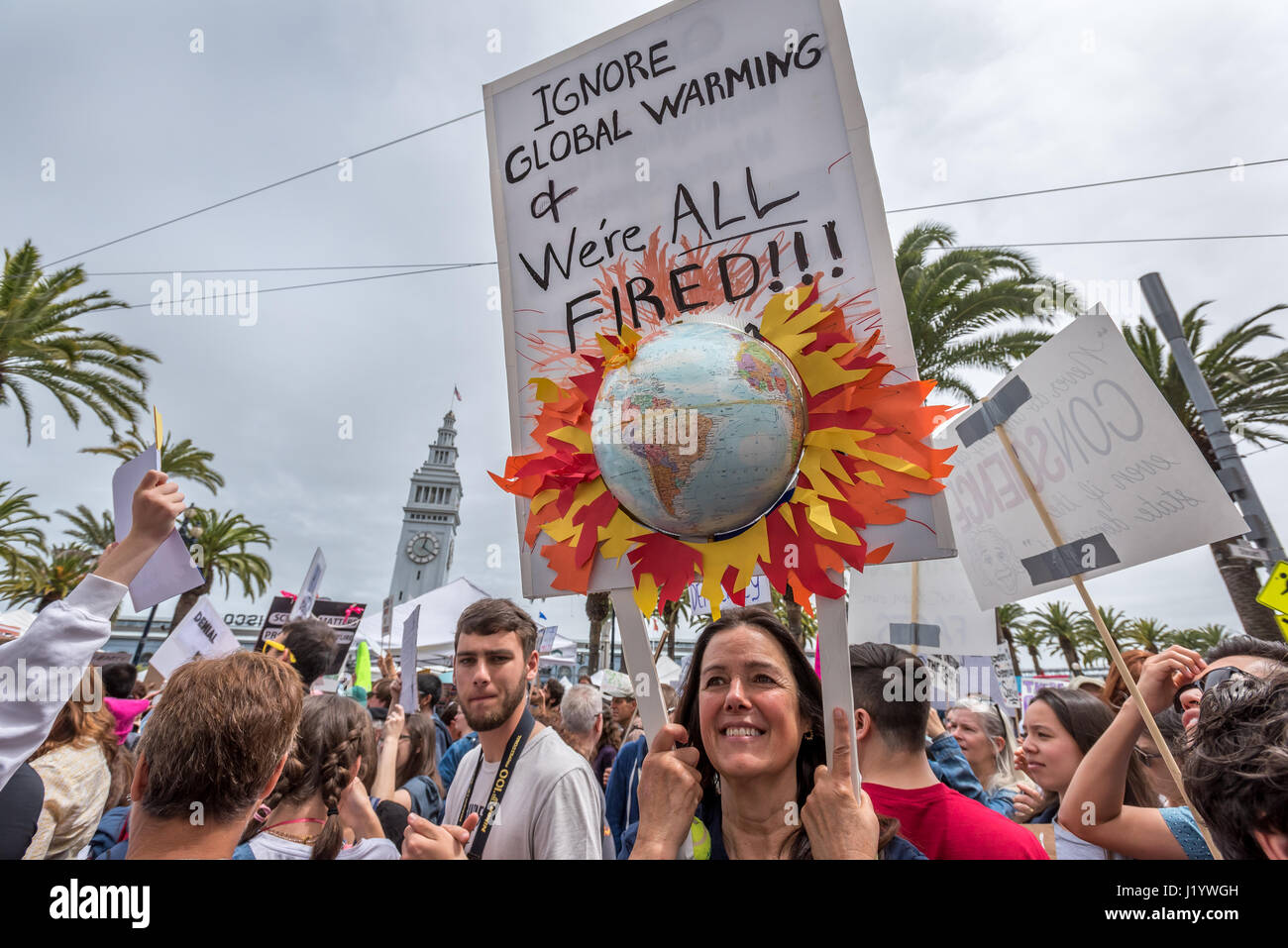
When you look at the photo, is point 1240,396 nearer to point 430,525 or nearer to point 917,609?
point 917,609

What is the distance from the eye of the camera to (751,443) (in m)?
1.14

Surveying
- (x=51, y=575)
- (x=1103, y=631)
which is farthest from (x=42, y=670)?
(x=51, y=575)

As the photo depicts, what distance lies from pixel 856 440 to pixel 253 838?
2.20m

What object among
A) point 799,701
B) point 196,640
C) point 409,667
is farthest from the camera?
point 196,640

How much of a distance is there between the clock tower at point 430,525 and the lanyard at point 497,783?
82872 mm

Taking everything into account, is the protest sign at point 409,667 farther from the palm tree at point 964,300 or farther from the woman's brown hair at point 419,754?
the palm tree at point 964,300

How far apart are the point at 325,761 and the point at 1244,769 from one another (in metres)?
2.47

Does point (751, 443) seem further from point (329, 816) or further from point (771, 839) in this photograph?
point (329, 816)

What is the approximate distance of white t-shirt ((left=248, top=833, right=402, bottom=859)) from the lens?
206 cm

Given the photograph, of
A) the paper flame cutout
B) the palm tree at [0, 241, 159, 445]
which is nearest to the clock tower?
the palm tree at [0, 241, 159, 445]

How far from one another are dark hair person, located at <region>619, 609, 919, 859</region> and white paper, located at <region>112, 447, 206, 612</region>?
1350 millimetres

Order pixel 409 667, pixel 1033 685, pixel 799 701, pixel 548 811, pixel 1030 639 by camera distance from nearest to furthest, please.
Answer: pixel 799 701
pixel 548 811
pixel 409 667
pixel 1033 685
pixel 1030 639

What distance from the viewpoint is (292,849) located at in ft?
6.92
